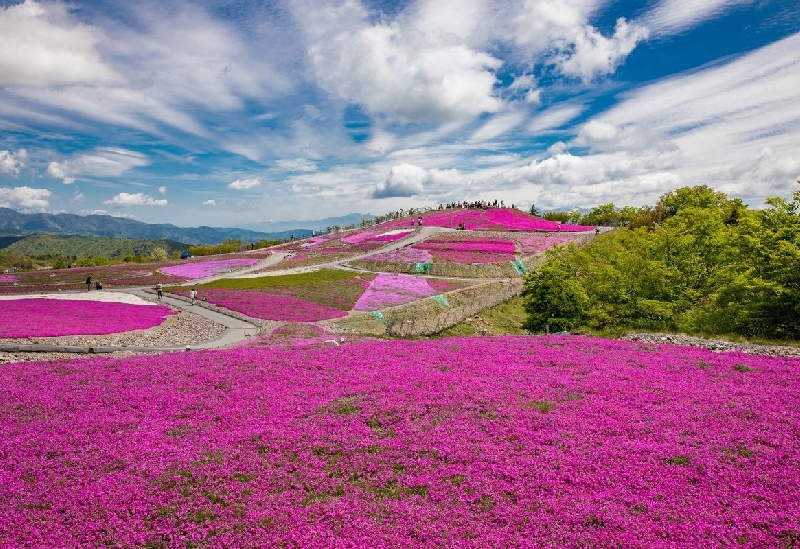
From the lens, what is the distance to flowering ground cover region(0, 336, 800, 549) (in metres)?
9.32

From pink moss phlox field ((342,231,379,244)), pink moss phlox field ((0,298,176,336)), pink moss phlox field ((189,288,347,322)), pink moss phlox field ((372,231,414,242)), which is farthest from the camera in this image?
pink moss phlox field ((342,231,379,244))

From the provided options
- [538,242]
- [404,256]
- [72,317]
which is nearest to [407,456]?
[72,317]

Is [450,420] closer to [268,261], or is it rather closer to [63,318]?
[63,318]

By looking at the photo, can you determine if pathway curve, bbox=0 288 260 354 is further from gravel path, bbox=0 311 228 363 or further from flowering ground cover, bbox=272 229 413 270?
flowering ground cover, bbox=272 229 413 270

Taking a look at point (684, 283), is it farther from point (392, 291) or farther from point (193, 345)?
point (193, 345)

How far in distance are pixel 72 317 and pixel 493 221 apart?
98.1 metres

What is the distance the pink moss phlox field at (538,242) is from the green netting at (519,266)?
8971 millimetres

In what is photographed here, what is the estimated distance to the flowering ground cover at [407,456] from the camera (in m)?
9.32

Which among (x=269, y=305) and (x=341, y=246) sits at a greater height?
(x=341, y=246)

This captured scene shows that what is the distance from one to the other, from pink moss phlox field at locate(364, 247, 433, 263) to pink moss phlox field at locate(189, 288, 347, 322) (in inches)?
1185

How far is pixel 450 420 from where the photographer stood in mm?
14430

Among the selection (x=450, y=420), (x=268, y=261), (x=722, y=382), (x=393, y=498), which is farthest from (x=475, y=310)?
(x=268, y=261)

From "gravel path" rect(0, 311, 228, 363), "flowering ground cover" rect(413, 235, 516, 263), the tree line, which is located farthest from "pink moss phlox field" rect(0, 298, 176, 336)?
"flowering ground cover" rect(413, 235, 516, 263)

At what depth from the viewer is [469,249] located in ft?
286
